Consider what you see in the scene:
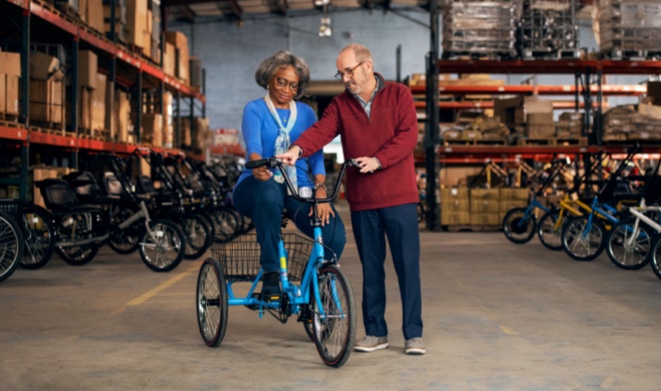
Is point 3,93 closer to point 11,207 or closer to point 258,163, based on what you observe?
point 11,207

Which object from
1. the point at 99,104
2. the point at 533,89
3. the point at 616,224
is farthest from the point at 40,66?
the point at 533,89

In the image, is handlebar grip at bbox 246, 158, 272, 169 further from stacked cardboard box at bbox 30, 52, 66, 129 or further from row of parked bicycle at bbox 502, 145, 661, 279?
stacked cardboard box at bbox 30, 52, 66, 129

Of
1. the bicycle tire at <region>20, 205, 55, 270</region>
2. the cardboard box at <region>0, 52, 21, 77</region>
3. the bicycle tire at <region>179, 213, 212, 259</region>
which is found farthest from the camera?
the bicycle tire at <region>179, 213, 212, 259</region>

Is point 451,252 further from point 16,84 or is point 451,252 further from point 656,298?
point 16,84

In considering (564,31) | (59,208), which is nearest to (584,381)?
(59,208)

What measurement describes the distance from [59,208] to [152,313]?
3.87m

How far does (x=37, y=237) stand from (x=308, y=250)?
6266 millimetres

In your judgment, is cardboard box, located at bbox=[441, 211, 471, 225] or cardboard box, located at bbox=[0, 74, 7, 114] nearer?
cardboard box, located at bbox=[0, 74, 7, 114]

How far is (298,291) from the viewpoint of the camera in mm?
5559

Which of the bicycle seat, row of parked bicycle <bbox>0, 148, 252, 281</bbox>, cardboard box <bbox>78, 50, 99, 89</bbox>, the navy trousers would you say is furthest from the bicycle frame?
cardboard box <bbox>78, 50, 99, 89</bbox>

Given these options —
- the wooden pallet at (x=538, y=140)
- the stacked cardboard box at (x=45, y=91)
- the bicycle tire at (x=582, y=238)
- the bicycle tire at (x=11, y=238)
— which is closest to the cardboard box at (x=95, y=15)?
the stacked cardboard box at (x=45, y=91)

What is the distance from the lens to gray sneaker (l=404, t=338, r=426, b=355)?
5668 millimetres

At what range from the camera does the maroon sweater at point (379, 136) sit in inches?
224

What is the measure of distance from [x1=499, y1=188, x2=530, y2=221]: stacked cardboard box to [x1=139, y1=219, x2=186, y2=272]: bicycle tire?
9.35 metres
